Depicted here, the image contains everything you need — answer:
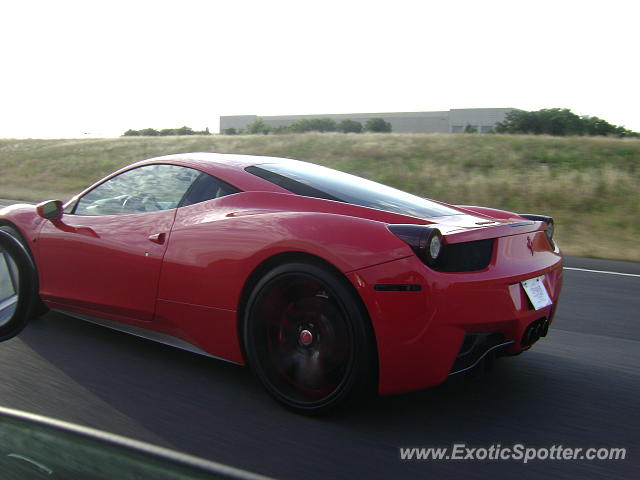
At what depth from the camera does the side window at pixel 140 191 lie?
3.88 metres

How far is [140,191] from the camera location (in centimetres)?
410

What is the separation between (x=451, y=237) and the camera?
3002 millimetres

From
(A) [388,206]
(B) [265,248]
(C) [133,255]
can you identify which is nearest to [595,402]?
(A) [388,206]

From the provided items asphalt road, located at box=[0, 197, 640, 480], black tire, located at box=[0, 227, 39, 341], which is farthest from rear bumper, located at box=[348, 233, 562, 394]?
black tire, located at box=[0, 227, 39, 341]

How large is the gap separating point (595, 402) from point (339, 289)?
1.44 m

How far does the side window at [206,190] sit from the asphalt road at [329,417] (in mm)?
923

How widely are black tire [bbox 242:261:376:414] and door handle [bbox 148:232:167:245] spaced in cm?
73

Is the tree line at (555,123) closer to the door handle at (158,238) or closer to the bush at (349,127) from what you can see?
the bush at (349,127)

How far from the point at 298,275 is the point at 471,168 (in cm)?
1902

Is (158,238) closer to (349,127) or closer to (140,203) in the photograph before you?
(140,203)

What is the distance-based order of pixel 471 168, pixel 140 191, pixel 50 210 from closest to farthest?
pixel 140 191
pixel 50 210
pixel 471 168

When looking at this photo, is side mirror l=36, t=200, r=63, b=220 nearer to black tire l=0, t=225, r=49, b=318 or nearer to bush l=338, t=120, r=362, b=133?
black tire l=0, t=225, r=49, b=318

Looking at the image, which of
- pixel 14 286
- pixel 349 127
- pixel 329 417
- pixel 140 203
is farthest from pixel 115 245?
pixel 349 127

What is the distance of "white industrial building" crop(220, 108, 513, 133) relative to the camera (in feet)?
239
